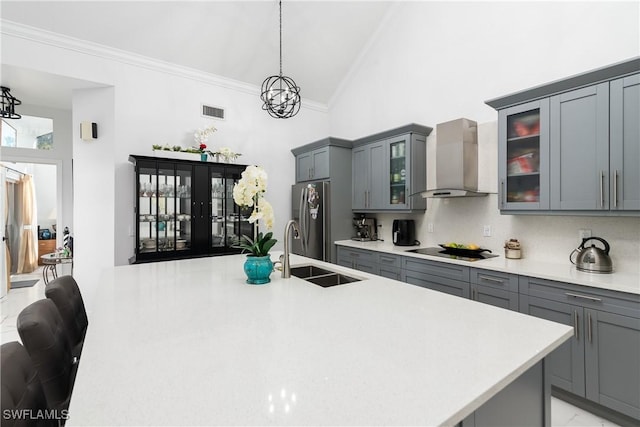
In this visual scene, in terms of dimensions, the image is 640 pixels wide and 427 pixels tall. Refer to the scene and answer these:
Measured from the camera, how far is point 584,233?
2.58 meters

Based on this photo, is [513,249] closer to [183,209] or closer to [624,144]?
[624,144]

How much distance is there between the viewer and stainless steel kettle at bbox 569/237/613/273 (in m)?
2.27

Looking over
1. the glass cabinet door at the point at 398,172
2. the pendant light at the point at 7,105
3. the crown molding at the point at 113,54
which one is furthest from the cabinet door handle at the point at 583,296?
the pendant light at the point at 7,105

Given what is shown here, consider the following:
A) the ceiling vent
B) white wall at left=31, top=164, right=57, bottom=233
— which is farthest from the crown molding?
white wall at left=31, top=164, right=57, bottom=233

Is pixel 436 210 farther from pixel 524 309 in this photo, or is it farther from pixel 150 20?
pixel 150 20

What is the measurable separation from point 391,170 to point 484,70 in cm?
145

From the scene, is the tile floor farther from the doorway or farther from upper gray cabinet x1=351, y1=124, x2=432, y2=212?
upper gray cabinet x1=351, y1=124, x2=432, y2=212

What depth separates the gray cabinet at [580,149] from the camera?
2197 mm

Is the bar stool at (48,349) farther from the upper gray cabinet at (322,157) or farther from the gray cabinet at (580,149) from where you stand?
the upper gray cabinet at (322,157)

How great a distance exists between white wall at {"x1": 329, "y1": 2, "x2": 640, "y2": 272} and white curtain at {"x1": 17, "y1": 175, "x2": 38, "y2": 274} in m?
7.08

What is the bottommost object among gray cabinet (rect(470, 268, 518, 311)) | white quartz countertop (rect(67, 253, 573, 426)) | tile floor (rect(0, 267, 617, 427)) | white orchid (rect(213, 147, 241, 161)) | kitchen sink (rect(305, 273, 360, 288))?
tile floor (rect(0, 267, 617, 427))

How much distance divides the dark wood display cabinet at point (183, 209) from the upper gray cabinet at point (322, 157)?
109 centimetres

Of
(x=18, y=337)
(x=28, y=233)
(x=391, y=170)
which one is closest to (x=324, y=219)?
(x=391, y=170)

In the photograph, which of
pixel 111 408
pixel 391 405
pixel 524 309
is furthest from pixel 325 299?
pixel 524 309
